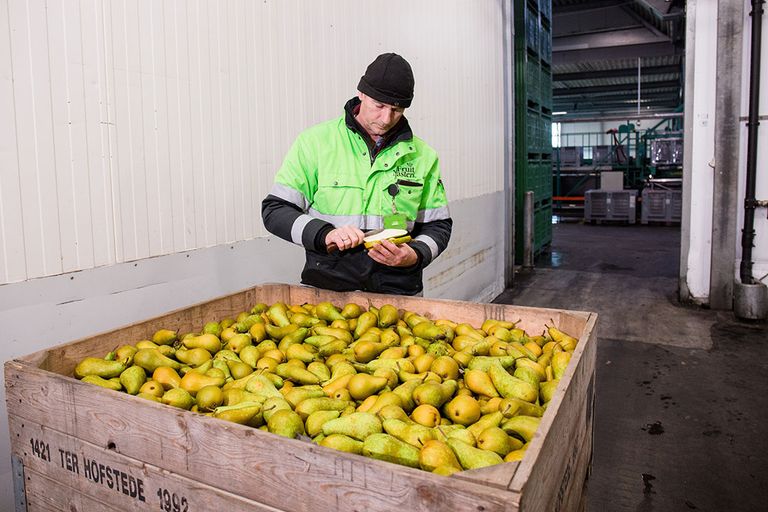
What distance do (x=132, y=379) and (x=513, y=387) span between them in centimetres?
92

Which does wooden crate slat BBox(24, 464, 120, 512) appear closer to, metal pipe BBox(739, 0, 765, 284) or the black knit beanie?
the black knit beanie

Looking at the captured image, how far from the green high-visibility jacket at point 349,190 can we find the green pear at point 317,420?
100 cm

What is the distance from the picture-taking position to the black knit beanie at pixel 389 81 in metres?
2.09

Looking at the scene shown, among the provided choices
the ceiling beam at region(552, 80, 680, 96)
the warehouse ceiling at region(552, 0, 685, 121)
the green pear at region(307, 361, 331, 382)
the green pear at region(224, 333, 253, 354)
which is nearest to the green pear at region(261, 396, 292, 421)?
the green pear at region(307, 361, 331, 382)

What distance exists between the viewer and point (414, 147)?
2336 mm

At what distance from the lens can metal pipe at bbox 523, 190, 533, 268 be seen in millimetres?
8125

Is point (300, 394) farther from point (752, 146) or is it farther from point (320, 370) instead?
point (752, 146)

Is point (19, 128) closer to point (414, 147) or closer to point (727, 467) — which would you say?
point (414, 147)

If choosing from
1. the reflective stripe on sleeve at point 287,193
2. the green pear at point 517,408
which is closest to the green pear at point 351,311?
the reflective stripe on sleeve at point 287,193

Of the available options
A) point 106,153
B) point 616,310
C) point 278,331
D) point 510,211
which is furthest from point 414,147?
point 510,211

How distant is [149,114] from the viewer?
2.26 metres

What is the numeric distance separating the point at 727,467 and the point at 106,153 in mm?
3093

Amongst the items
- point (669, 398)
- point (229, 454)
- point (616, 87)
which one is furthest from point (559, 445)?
point (616, 87)

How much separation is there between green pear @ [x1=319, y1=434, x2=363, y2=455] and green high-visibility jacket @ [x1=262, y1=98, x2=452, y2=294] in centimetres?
114
